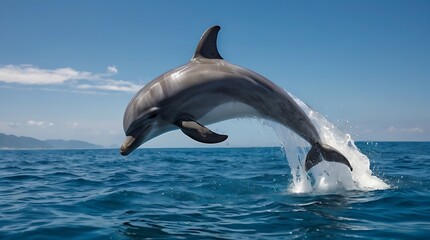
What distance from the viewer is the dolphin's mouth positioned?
285 inches

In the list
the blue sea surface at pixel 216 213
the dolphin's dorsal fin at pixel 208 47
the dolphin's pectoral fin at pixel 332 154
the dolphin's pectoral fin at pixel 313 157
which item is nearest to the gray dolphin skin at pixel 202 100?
the dolphin's dorsal fin at pixel 208 47

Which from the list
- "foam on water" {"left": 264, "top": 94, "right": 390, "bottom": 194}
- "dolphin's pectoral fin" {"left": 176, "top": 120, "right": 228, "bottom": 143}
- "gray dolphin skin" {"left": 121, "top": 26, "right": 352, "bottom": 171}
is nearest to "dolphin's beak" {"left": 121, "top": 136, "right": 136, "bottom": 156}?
"gray dolphin skin" {"left": 121, "top": 26, "right": 352, "bottom": 171}

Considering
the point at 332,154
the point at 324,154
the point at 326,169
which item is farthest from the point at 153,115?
the point at 326,169

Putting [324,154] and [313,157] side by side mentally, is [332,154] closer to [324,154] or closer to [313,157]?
[324,154]

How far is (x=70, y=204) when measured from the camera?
9.33m

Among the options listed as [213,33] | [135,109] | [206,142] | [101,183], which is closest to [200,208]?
[206,142]

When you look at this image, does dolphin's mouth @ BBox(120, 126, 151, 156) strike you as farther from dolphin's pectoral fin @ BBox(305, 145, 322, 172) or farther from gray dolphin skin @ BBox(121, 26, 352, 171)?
dolphin's pectoral fin @ BBox(305, 145, 322, 172)

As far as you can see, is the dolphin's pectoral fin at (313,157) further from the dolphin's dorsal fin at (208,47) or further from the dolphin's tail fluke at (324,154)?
the dolphin's dorsal fin at (208,47)

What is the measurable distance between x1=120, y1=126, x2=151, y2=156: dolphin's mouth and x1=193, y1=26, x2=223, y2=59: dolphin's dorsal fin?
1.92m

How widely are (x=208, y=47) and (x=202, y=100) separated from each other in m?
1.35

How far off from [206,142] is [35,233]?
10.5 ft

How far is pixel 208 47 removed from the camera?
827 centimetres

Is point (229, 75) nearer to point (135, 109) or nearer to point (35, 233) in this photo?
point (135, 109)

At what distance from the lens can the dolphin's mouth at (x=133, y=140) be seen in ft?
23.8
